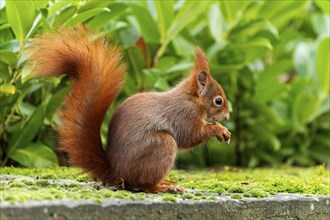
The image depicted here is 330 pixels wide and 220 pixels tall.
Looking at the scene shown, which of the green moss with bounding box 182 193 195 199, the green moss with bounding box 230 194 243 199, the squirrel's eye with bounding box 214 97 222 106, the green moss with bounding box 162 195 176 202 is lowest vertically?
the green moss with bounding box 230 194 243 199

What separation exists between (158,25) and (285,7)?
797 mm

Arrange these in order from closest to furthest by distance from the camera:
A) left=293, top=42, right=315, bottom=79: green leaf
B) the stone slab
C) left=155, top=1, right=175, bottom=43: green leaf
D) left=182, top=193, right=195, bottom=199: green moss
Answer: the stone slab → left=182, top=193, right=195, bottom=199: green moss → left=155, top=1, right=175, bottom=43: green leaf → left=293, top=42, right=315, bottom=79: green leaf

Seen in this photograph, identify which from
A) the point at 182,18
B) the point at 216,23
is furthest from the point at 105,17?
the point at 216,23

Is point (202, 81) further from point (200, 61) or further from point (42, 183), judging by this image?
point (42, 183)

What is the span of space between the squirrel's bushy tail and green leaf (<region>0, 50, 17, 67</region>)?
301 millimetres

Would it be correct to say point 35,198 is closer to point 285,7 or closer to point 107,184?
point 107,184

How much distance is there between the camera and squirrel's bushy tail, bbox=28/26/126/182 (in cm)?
200

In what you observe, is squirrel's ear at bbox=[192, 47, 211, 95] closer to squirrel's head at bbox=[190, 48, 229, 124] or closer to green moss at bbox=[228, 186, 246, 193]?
squirrel's head at bbox=[190, 48, 229, 124]

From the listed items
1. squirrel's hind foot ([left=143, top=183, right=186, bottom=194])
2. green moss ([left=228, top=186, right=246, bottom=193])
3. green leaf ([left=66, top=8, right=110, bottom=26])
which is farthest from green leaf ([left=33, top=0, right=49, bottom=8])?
green moss ([left=228, top=186, right=246, bottom=193])

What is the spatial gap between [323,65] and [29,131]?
152cm

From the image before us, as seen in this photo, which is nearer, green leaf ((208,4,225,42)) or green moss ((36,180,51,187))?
green moss ((36,180,51,187))

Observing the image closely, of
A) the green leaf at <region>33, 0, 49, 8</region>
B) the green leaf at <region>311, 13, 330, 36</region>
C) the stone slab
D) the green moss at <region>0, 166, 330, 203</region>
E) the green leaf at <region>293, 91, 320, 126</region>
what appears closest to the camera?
the stone slab

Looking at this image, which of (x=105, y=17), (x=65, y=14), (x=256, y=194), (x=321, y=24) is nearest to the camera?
(x=256, y=194)

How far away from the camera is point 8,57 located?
A: 2375 mm
